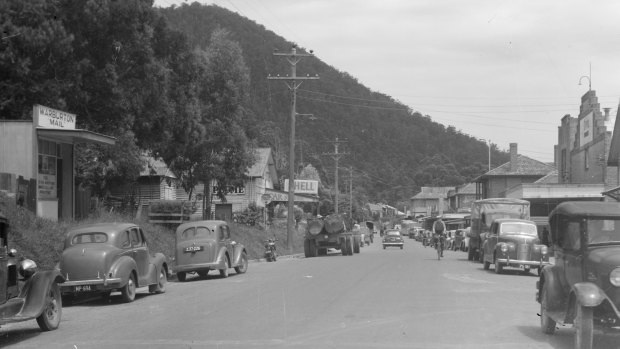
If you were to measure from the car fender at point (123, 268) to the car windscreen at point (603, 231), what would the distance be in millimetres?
10611

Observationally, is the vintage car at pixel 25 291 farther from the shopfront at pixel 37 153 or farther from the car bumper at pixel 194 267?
the car bumper at pixel 194 267

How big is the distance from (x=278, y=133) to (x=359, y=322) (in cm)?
8003

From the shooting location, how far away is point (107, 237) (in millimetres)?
17422

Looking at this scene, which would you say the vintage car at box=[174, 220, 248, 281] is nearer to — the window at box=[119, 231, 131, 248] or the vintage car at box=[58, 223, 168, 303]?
the vintage car at box=[58, 223, 168, 303]

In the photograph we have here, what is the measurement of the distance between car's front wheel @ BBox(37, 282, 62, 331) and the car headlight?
29.2 feet

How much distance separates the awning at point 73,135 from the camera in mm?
23375

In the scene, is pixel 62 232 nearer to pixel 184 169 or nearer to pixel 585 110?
pixel 184 169

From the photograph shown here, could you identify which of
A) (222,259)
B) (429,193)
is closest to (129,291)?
(222,259)

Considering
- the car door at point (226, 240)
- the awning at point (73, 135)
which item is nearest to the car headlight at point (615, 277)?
the car door at point (226, 240)

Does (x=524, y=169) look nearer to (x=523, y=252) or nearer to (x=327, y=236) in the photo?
(x=327, y=236)

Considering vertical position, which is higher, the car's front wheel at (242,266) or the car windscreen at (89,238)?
the car windscreen at (89,238)

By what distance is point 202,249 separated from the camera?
24.0 meters

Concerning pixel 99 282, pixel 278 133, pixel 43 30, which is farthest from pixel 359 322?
pixel 278 133

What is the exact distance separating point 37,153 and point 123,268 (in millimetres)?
8764
